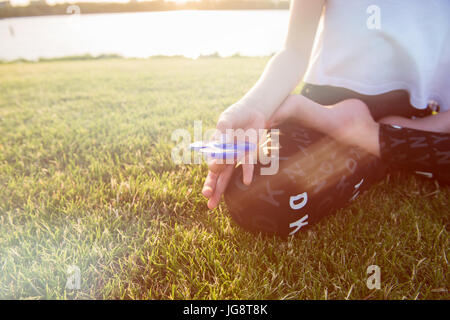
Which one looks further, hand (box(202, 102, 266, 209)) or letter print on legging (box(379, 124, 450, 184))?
letter print on legging (box(379, 124, 450, 184))

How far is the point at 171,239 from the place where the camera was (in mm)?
1323

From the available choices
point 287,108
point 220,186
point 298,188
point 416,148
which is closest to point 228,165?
point 220,186

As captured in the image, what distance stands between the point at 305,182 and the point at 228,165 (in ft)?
1.22

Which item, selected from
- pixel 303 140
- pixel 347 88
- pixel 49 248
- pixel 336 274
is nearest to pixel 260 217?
pixel 336 274

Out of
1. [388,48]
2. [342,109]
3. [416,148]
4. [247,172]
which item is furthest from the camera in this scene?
[388,48]

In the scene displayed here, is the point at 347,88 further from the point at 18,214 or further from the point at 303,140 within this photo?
the point at 18,214

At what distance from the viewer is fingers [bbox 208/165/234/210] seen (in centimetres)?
135

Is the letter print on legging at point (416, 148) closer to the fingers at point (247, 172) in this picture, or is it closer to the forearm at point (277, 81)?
the forearm at point (277, 81)

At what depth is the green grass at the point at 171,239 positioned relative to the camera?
112 centimetres

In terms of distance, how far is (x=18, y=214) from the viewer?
1545 mm

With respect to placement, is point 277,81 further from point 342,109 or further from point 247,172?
point 247,172

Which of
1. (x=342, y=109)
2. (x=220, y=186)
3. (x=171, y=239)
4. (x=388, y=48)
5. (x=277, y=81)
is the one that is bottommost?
(x=171, y=239)

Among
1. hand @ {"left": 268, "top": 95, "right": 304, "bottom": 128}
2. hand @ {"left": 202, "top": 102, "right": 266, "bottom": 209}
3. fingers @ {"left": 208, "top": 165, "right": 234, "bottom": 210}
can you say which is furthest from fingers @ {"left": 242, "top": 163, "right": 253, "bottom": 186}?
hand @ {"left": 268, "top": 95, "right": 304, "bottom": 128}

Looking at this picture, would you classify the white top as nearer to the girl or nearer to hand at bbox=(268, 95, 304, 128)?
the girl
